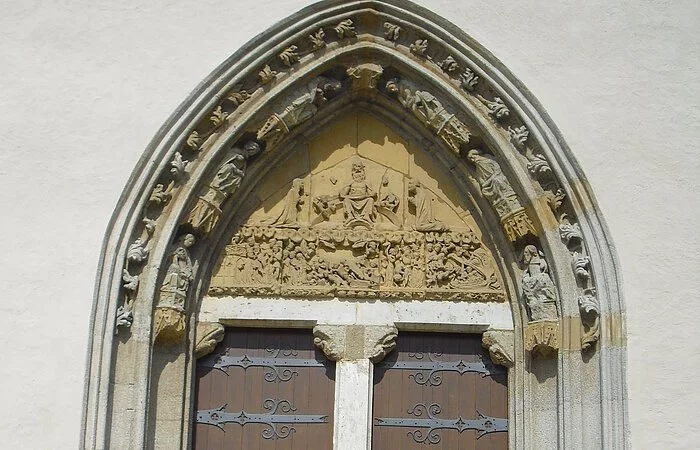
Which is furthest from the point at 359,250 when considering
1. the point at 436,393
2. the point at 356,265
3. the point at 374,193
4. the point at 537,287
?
the point at 537,287

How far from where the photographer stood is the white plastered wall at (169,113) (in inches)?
242

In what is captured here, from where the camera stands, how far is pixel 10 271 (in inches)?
246

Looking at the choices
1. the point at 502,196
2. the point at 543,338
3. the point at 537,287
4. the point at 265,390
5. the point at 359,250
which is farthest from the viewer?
the point at 359,250

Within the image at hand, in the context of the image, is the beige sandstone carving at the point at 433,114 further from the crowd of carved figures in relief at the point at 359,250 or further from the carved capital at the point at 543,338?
the carved capital at the point at 543,338

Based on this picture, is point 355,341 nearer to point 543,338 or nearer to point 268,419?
point 268,419

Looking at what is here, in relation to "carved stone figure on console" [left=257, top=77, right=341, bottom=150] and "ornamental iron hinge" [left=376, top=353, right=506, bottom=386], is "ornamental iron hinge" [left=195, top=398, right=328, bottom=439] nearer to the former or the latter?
"ornamental iron hinge" [left=376, top=353, right=506, bottom=386]

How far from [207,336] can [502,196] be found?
5.67 ft

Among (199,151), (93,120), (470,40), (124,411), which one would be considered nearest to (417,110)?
(470,40)

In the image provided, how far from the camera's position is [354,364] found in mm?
6832

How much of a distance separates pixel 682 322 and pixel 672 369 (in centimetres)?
24

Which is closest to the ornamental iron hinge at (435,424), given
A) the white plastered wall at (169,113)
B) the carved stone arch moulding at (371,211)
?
the carved stone arch moulding at (371,211)

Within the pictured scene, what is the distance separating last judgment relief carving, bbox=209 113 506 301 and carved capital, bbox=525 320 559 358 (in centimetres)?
39

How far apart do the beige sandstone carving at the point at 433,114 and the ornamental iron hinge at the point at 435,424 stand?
1.44 meters

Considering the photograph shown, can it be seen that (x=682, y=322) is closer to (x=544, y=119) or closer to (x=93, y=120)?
(x=544, y=119)
